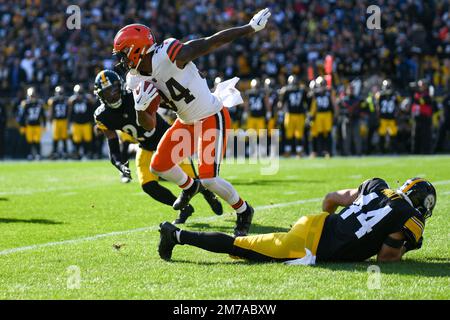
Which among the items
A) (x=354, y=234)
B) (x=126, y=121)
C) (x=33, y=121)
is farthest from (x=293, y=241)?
(x=33, y=121)

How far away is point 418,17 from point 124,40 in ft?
55.2

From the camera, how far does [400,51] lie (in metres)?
20.6

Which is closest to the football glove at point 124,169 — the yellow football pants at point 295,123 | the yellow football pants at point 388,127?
the yellow football pants at point 295,123

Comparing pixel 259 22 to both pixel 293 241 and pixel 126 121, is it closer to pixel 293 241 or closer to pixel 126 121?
pixel 293 241

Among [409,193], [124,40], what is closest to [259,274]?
[409,193]

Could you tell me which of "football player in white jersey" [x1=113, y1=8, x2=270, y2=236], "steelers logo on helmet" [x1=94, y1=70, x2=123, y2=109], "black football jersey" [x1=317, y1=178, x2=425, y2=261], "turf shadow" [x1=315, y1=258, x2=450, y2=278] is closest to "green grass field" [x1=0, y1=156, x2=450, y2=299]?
"turf shadow" [x1=315, y1=258, x2=450, y2=278]

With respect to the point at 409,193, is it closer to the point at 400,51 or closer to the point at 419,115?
the point at 419,115

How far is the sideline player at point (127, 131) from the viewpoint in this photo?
7578mm

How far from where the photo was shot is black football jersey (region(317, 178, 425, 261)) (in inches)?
200

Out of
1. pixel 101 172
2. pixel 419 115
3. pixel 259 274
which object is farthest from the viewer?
pixel 419 115

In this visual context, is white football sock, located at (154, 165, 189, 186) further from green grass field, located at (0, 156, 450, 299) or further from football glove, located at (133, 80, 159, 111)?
football glove, located at (133, 80, 159, 111)

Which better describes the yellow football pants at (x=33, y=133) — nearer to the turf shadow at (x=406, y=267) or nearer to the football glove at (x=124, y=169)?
the football glove at (x=124, y=169)

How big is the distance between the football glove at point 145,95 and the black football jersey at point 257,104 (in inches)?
521

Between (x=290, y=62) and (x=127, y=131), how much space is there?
14.0m
